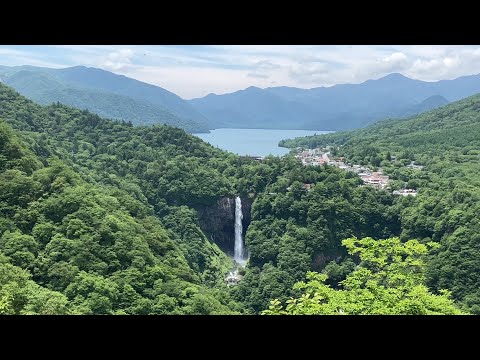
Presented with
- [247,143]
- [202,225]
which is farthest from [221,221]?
[247,143]

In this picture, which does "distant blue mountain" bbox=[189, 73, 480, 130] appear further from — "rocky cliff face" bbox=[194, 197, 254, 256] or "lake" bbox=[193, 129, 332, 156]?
"rocky cliff face" bbox=[194, 197, 254, 256]

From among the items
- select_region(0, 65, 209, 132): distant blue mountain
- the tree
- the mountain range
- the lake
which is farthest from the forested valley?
select_region(0, 65, 209, 132): distant blue mountain

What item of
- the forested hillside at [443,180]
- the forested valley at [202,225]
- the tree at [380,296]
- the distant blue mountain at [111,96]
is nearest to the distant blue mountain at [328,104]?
the distant blue mountain at [111,96]

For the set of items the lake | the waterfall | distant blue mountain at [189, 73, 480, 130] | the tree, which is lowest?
the waterfall

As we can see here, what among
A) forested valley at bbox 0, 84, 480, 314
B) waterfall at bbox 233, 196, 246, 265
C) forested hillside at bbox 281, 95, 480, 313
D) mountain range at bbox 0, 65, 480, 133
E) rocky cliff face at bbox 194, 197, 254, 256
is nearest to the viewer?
forested valley at bbox 0, 84, 480, 314

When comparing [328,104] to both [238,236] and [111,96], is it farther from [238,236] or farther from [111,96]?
[238,236]

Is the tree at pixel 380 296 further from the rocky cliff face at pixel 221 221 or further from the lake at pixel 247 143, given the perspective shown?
the lake at pixel 247 143
